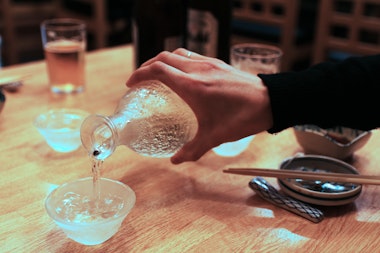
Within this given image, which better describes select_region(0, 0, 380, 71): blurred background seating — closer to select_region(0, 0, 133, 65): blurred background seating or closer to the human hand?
select_region(0, 0, 133, 65): blurred background seating

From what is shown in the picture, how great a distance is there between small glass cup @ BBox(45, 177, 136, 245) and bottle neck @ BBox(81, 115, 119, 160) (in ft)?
0.16

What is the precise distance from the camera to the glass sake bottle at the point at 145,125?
0.70m

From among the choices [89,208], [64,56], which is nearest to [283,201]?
[89,208]

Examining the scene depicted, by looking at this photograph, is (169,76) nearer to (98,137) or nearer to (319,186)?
(98,137)

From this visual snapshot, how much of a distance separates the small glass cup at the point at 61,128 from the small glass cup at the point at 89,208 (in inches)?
8.3

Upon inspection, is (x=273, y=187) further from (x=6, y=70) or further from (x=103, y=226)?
(x=6, y=70)

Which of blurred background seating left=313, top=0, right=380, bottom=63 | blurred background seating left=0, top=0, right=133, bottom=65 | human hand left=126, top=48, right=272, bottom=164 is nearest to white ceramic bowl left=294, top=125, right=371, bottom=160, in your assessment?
human hand left=126, top=48, right=272, bottom=164

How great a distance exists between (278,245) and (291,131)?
0.43 meters

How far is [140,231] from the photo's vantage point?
2.25ft

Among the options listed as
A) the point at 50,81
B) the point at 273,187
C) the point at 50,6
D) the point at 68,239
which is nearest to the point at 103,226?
the point at 68,239

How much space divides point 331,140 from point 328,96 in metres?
0.14

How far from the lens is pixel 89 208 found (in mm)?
695

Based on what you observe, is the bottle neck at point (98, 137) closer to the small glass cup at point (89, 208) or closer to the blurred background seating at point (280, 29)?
the small glass cup at point (89, 208)

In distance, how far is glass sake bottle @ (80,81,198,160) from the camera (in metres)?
0.70
